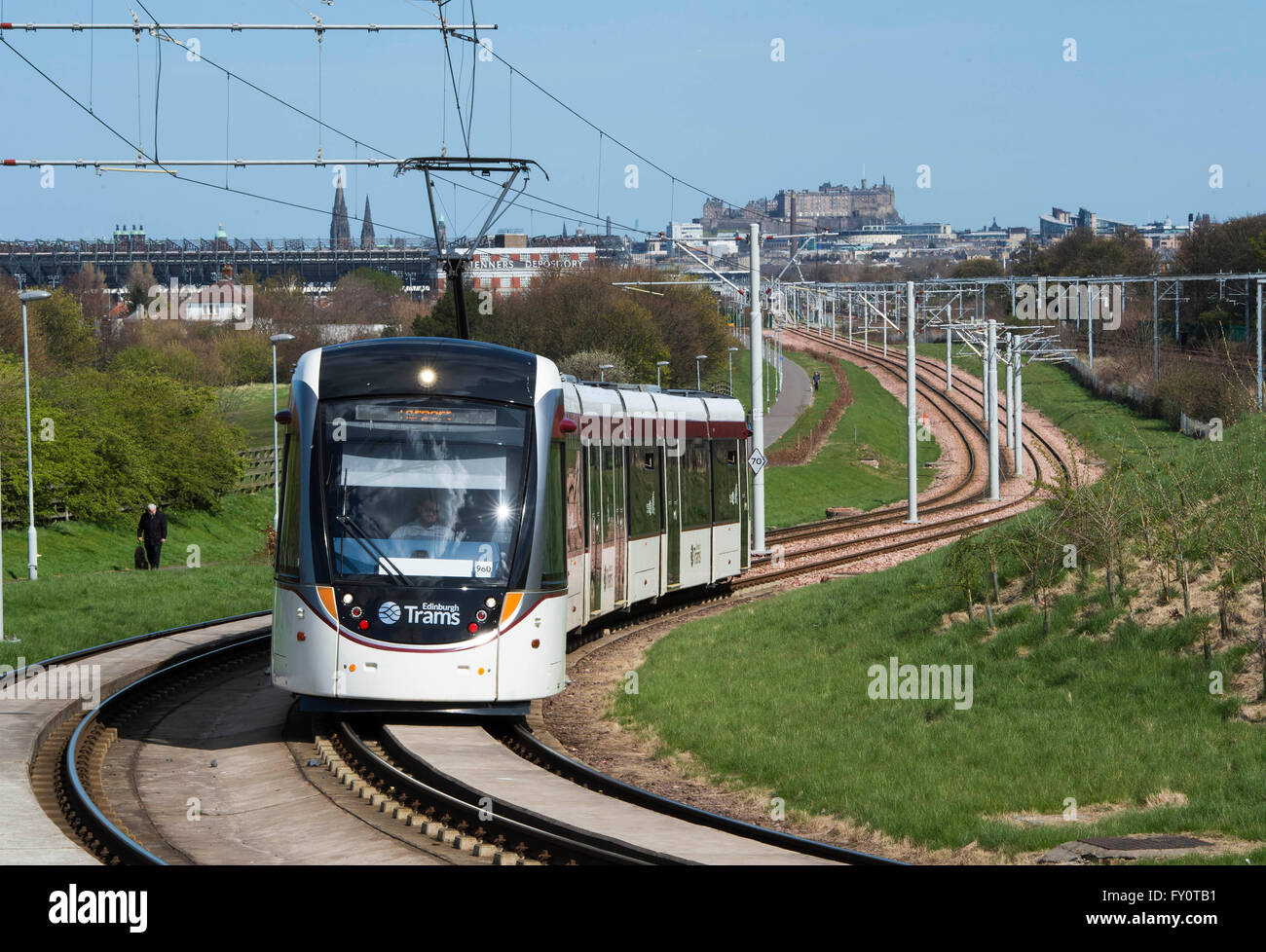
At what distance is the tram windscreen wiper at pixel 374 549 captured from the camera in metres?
13.9

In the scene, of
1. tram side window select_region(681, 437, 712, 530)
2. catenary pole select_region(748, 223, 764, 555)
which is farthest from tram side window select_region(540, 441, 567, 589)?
catenary pole select_region(748, 223, 764, 555)

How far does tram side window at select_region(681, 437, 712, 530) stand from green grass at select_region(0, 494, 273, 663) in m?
8.85

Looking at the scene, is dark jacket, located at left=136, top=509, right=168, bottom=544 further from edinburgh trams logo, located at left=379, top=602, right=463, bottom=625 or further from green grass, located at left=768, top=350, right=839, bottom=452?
green grass, located at left=768, top=350, right=839, bottom=452

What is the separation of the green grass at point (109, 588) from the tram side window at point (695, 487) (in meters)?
8.85

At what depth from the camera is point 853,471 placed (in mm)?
65438

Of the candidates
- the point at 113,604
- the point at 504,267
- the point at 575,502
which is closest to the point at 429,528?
the point at 575,502

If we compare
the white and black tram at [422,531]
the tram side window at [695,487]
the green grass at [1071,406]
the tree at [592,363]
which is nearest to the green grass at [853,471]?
the green grass at [1071,406]

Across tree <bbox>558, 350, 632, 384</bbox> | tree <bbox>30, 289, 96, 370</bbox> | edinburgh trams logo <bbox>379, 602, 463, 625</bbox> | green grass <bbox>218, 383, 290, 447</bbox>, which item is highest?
tree <bbox>30, 289, 96, 370</bbox>

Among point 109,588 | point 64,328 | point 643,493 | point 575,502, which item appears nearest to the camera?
point 575,502

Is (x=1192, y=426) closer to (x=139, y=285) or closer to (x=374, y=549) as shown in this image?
(x=374, y=549)

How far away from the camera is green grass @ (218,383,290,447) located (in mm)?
69938

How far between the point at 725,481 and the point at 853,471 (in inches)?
1541
